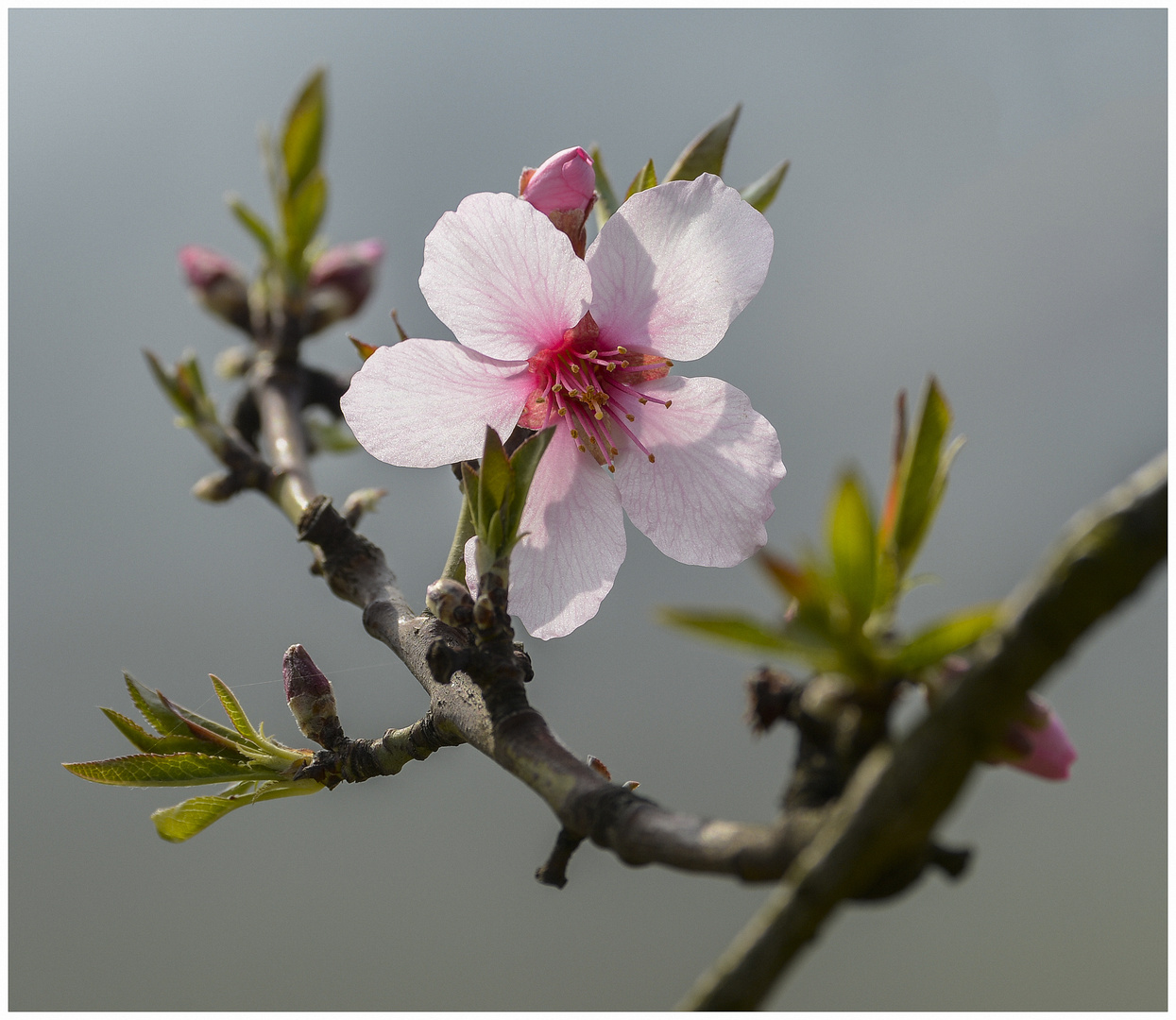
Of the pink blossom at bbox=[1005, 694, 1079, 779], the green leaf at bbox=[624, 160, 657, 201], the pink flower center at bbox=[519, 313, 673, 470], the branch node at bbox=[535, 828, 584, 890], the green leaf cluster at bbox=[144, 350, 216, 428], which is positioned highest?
the green leaf cluster at bbox=[144, 350, 216, 428]

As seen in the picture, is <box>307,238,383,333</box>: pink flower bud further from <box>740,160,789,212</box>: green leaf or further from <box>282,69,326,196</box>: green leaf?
<box>740,160,789,212</box>: green leaf

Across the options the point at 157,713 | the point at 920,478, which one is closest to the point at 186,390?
the point at 157,713

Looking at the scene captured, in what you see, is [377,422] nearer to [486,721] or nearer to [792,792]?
[486,721]

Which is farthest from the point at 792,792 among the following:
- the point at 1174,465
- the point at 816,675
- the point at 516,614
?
the point at 516,614

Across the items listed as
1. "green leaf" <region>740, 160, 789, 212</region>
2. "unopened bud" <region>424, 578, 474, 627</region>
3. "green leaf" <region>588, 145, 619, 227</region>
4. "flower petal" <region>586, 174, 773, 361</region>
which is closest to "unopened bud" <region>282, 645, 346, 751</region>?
"unopened bud" <region>424, 578, 474, 627</region>

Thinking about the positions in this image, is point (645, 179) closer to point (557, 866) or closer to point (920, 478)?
point (920, 478)
